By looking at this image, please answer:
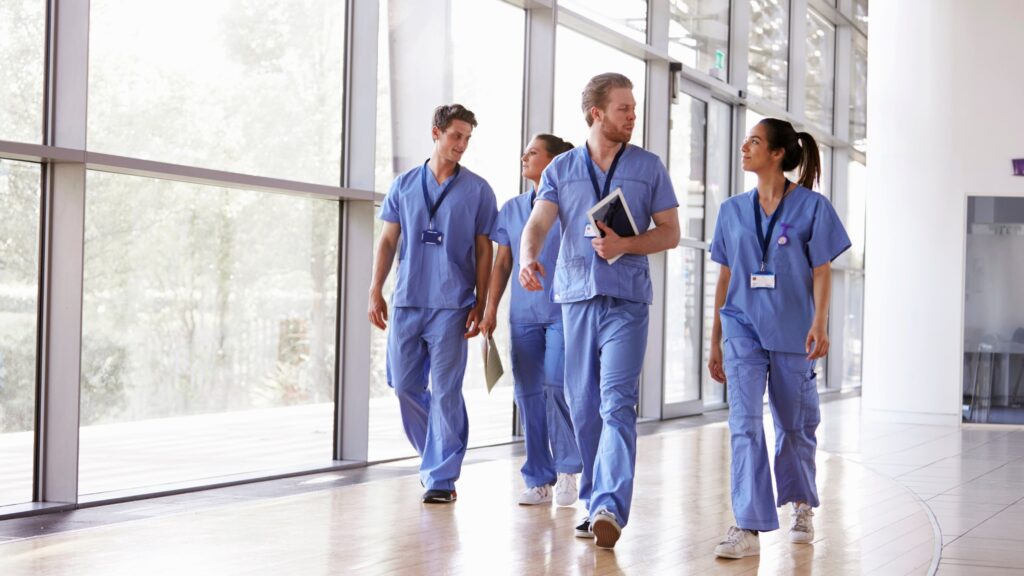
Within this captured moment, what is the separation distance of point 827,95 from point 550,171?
10.5 meters

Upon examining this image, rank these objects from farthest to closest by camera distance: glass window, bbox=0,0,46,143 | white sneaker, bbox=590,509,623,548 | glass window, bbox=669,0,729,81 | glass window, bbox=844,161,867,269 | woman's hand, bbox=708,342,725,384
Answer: glass window, bbox=844,161,867,269 < glass window, bbox=669,0,729,81 < glass window, bbox=0,0,46,143 < woman's hand, bbox=708,342,725,384 < white sneaker, bbox=590,509,623,548

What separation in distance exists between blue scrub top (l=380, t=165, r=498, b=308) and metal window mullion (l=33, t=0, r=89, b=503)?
116 centimetres

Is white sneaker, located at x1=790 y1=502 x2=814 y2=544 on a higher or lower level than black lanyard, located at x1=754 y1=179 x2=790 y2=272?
lower

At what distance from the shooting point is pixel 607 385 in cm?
358

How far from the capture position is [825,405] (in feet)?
36.3

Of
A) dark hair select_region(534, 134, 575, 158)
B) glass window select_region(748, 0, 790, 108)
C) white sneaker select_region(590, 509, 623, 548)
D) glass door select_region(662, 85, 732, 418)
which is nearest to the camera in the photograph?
white sneaker select_region(590, 509, 623, 548)

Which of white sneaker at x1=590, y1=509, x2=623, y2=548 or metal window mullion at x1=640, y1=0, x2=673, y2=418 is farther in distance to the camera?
metal window mullion at x1=640, y1=0, x2=673, y2=418

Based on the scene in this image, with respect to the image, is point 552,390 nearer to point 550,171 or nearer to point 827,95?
point 550,171

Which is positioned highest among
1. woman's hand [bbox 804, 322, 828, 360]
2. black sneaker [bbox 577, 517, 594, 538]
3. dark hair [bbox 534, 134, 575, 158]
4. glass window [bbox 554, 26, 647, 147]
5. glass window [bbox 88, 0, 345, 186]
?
glass window [bbox 554, 26, 647, 147]

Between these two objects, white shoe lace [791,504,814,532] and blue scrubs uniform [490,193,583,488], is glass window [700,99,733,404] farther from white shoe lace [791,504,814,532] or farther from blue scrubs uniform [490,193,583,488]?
white shoe lace [791,504,814,532]

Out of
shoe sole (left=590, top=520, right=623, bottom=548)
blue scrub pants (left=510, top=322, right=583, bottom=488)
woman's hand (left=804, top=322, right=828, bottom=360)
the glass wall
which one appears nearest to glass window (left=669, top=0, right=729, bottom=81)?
the glass wall

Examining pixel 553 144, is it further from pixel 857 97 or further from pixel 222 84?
pixel 857 97

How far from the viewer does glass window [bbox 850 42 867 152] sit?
14.3 m

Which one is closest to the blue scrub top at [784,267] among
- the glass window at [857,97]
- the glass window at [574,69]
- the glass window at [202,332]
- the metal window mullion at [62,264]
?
the metal window mullion at [62,264]
